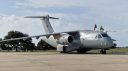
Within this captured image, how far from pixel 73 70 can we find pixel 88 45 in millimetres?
25843

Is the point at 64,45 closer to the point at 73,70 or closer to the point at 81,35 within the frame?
the point at 81,35

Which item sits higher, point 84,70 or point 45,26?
point 45,26

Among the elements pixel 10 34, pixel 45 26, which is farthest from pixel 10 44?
pixel 45 26

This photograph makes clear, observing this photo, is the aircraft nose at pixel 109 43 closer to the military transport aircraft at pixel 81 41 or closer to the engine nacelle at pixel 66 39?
the military transport aircraft at pixel 81 41

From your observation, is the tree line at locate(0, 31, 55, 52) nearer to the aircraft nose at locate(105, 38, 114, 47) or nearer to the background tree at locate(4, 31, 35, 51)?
the background tree at locate(4, 31, 35, 51)

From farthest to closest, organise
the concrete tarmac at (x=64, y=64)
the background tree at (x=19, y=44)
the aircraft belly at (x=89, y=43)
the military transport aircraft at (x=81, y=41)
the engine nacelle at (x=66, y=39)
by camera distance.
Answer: the background tree at (x=19, y=44), the engine nacelle at (x=66, y=39), the aircraft belly at (x=89, y=43), the military transport aircraft at (x=81, y=41), the concrete tarmac at (x=64, y=64)

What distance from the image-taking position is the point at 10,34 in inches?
4850

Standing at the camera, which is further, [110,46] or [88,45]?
[88,45]

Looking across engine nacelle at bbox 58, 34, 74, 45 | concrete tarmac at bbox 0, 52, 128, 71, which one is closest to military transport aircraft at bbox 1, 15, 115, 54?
engine nacelle at bbox 58, 34, 74, 45

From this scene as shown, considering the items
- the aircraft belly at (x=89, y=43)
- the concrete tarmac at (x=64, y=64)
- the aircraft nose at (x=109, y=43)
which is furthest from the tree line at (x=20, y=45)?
the concrete tarmac at (x=64, y=64)

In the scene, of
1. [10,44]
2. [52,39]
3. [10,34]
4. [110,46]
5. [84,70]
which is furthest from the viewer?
[10,34]

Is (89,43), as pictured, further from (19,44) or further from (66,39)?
(19,44)

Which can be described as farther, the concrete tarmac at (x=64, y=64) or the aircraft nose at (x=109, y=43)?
the aircraft nose at (x=109, y=43)

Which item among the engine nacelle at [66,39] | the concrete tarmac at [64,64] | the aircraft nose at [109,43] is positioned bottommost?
the concrete tarmac at [64,64]
